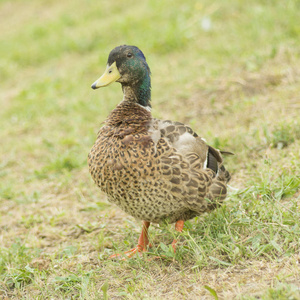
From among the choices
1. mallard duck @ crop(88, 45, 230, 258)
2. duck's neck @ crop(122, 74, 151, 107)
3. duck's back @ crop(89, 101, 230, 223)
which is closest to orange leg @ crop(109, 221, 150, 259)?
mallard duck @ crop(88, 45, 230, 258)

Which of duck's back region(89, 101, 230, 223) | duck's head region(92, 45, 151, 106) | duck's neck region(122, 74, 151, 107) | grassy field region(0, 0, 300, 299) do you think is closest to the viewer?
grassy field region(0, 0, 300, 299)

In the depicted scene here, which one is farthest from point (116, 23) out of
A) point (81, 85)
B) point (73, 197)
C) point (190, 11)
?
point (73, 197)

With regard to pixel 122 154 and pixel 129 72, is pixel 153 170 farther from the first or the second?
pixel 129 72

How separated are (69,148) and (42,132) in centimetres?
89

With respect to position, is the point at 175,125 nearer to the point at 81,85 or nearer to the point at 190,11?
the point at 81,85

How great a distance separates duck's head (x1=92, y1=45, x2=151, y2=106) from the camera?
131 inches

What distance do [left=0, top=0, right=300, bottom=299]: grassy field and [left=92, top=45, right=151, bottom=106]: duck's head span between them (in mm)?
976

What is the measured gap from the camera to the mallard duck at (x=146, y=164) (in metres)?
2.98

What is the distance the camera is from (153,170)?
2977 millimetres

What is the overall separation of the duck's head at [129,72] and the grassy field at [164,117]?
98cm

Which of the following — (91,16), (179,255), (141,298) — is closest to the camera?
(141,298)

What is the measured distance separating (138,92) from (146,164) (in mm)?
695

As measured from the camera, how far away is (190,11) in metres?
8.48

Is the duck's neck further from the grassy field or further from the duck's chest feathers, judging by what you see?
the grassy field
